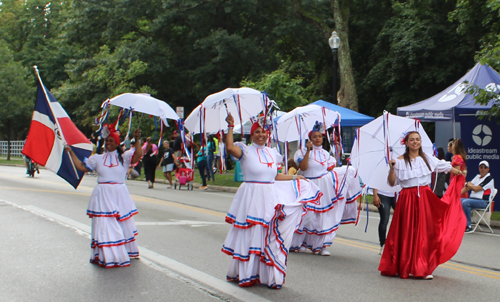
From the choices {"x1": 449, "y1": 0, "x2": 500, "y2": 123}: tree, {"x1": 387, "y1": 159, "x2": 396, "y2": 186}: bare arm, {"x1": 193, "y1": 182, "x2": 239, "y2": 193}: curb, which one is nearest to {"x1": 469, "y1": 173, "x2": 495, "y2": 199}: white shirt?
{"x1": 449, "y1": 0, "x2": 500, "y2": 123}: tree

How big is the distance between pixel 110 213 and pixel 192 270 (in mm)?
1292

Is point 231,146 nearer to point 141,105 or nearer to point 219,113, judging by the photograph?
point 219,113

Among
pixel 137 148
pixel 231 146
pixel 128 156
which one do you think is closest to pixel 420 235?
pixel 231 146

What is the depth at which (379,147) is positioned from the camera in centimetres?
733

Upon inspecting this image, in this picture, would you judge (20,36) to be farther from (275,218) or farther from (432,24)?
(275,218)

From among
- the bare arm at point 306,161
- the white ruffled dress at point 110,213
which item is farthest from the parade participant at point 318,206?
the white ruffled dress at point 110,213

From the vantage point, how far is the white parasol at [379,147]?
7094 mm

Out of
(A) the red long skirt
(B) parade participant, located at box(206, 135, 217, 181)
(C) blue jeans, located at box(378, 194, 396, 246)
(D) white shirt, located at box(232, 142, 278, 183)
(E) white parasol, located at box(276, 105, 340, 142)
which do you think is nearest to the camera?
(D) white shirt, located at box(232, 142, 278, 183)

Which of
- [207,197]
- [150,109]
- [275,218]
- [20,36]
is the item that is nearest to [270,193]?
[275,218]

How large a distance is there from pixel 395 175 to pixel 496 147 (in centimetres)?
780

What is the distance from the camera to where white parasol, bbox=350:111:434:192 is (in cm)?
709

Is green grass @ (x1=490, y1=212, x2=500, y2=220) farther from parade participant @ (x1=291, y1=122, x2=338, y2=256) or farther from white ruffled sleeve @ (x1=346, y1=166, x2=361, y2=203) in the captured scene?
parade participant @ (x1=291, y1=122, x2=338, y2=256)

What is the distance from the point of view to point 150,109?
7312mm

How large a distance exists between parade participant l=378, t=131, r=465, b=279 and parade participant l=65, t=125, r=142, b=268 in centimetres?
330
